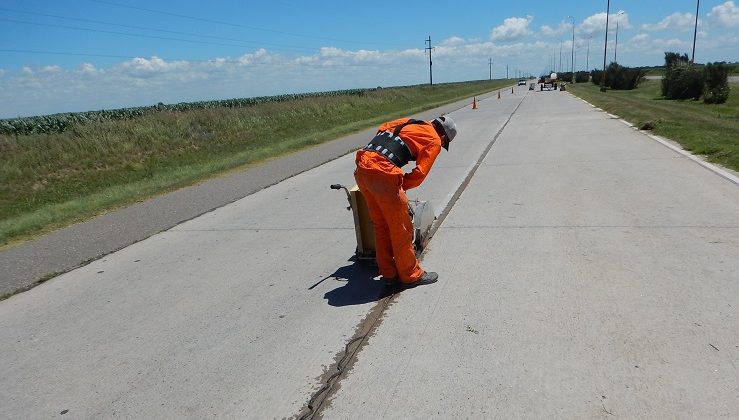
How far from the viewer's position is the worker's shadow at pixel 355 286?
4.70 meters

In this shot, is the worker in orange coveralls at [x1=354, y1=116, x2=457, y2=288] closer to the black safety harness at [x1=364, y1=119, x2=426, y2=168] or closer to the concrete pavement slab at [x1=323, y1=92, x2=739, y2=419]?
the black safety harness at [x1=364, y1=119, x2=426, y2=168]

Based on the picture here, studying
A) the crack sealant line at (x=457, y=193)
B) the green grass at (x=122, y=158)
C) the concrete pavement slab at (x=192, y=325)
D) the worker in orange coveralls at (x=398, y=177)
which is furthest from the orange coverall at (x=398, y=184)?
the green grass at (x=122, y=158)

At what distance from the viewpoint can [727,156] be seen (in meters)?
10.4

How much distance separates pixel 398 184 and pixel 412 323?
1188 mm

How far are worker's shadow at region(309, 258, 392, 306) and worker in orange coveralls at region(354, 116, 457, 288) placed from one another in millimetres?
169

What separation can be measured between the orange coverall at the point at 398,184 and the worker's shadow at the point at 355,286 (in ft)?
0.88

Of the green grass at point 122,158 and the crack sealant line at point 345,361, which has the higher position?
the crack sealant line at point 345,361

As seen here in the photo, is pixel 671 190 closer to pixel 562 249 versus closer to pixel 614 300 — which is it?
pixel 562 249

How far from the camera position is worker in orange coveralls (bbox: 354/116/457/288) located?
460 centimetres

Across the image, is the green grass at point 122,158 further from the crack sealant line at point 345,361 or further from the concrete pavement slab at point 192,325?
the crack sealant line at point 345,361

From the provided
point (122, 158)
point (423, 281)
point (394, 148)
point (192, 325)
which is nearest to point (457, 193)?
point (423, 281)

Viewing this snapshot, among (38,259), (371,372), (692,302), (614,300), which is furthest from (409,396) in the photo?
(38,259)

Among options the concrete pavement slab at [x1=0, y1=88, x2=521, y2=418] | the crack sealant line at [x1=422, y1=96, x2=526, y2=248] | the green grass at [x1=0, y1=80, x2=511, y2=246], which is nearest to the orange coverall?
the concrete pavement slab at [x1=0, y1=88, x2=521, y2=418]

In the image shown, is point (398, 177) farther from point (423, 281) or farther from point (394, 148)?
point (423, 281)
